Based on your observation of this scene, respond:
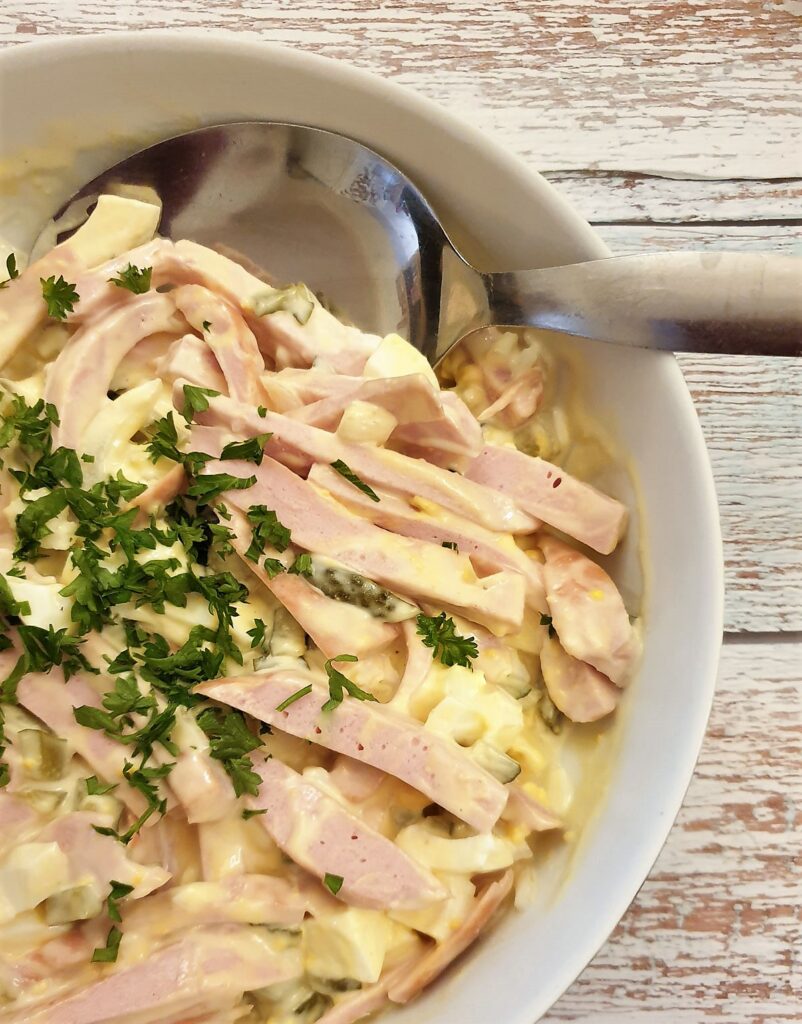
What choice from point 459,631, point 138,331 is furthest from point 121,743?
point 138,331

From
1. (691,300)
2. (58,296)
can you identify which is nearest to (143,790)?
(58,296)

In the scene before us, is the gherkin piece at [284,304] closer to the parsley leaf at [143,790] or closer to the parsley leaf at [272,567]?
the parsley leaf at [272,567]

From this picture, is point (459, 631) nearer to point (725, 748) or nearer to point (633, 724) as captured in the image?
point (633, 724)

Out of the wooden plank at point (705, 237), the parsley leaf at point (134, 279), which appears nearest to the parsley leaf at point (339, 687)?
the parsley leaf at point (134, 279)

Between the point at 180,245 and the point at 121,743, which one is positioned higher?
the point at 180,245

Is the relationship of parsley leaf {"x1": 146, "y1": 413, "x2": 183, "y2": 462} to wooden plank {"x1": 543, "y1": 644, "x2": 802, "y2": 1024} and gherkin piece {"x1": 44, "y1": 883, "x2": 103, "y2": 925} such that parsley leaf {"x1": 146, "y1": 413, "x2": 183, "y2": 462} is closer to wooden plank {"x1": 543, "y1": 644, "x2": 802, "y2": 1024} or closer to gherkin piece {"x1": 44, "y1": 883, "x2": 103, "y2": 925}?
gherkin piece {"x1": 44, "y1": 883, "x2": 103, "y2": 925}

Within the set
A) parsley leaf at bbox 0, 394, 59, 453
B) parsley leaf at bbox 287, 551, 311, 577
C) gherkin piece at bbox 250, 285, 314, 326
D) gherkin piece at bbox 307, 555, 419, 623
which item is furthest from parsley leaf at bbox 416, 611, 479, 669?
parsley leaf at bbox 0, 394, 59, 453

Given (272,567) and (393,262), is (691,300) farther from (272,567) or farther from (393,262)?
(272,567)
